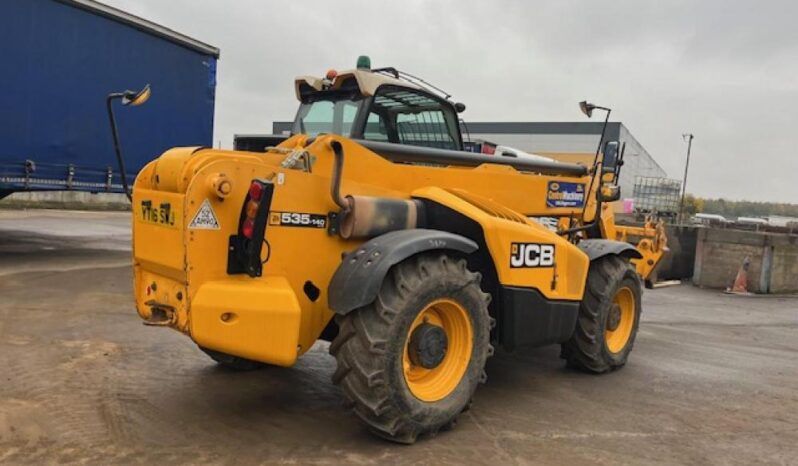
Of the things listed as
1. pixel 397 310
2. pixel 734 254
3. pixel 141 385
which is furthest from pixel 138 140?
pixel 734 254

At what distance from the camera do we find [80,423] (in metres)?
3.89

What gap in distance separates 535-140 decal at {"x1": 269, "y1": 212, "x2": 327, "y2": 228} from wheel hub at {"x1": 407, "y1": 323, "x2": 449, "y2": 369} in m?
0.87

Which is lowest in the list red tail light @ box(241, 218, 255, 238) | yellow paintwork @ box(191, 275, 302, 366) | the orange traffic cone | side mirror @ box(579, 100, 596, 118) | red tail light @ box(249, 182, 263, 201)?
the orange traffic cone

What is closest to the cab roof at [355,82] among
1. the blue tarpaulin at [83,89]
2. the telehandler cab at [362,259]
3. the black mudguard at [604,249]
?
the telehandler cab at [362,259]

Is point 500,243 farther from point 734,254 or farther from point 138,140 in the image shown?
point 734,254

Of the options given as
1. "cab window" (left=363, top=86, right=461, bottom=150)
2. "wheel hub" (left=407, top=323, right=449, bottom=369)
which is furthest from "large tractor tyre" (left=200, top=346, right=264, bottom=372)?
"cab window" (left=363, top=86, right=461, bottom=150)

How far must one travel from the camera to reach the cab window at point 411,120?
5.00 metres

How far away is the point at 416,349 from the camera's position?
3881mm

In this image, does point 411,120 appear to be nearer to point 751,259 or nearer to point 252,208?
point 252,208

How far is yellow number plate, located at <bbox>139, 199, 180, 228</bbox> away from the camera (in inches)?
142

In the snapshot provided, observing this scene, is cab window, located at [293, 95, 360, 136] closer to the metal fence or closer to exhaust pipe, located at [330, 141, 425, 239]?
exhaust pipe, located at [330, 141, 425, 239]

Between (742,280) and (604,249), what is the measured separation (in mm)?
9059

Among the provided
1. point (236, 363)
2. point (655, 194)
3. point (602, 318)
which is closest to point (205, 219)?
point (236, 363)

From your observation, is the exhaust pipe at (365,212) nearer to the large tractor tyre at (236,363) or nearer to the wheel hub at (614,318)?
the large tractor tyre at (236,363)
